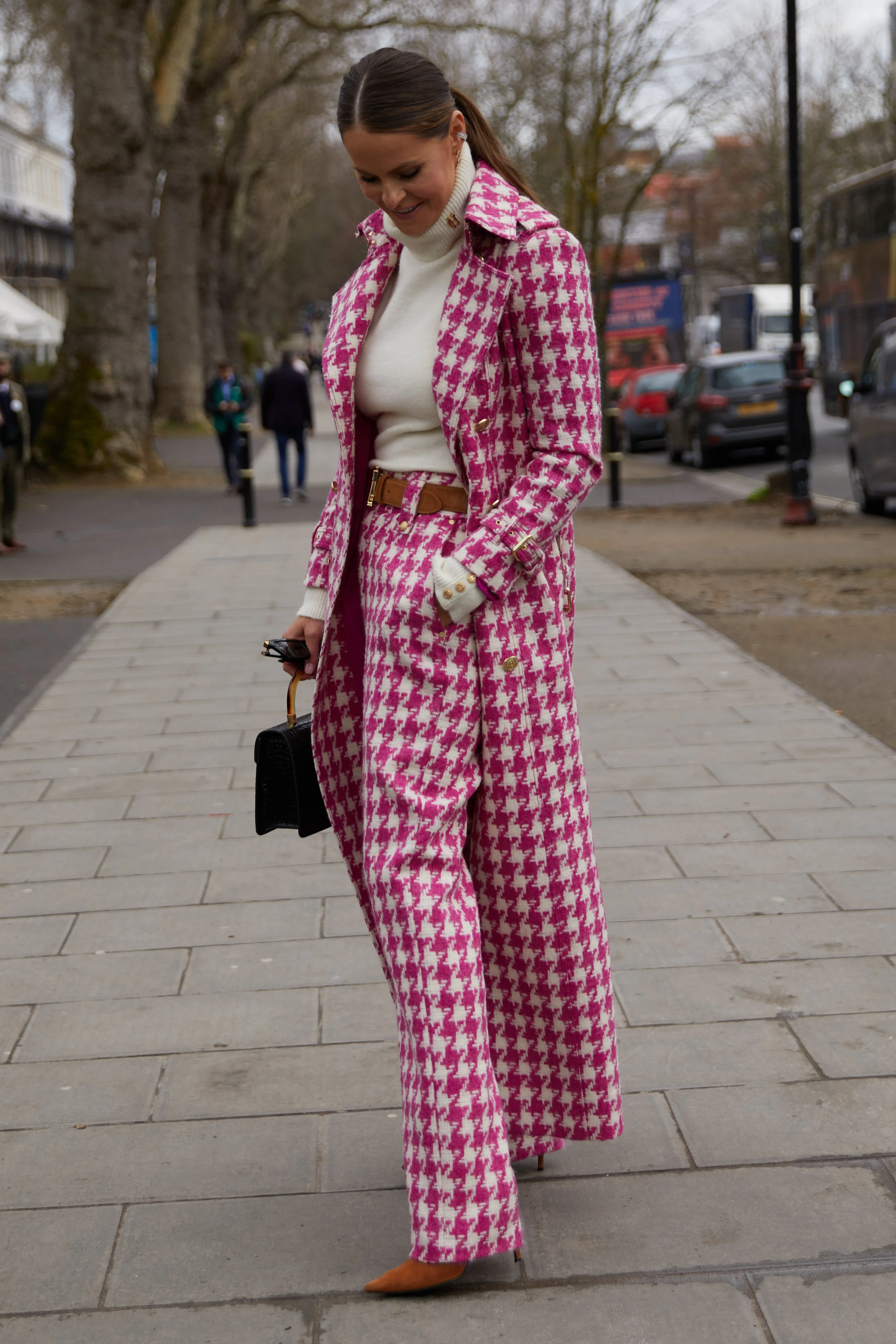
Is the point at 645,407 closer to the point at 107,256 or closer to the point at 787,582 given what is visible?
the point at 107,256

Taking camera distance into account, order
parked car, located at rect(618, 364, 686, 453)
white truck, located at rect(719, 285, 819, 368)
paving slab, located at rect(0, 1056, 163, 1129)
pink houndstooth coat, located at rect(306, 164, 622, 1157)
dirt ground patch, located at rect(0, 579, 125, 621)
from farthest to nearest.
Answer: white truck, located at rect(719, 285, 819, 368) → parked car, located at rect(618, 364, 686, 453) → dirt ground patch, located at rect(0, 579, 125, 621) → paving slab, located at rect(0, 1056, 163, 1129) → pink houndstooth coat, located at rect(306, 164, 622, 1157)

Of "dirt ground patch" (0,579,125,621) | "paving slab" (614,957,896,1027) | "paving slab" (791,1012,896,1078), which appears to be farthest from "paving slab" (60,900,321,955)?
"dirt ground patch" (0,579,125,621)

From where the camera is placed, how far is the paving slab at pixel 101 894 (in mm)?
4684

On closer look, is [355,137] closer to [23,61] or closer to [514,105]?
[514,105]

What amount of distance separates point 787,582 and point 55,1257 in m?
9.39

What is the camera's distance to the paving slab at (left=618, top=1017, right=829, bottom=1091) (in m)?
3.39

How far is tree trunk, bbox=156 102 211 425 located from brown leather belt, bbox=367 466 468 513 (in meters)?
30.3

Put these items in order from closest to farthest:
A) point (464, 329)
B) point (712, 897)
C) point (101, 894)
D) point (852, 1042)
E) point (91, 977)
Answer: point (464, 329), point (852, 1042), point (91, 977), point (712, 897), point (101, 894)

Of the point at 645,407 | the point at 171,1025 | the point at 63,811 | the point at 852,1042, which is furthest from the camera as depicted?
the point at 645,407

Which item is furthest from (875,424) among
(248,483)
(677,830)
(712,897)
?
(712,897)

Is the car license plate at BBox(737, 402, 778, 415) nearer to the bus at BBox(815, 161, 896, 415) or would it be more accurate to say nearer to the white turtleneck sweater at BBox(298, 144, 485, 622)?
the bus at BBox(815, 161, 896, 415)

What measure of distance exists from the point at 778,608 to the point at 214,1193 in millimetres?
7876

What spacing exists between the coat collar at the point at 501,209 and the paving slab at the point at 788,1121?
166 centimetres

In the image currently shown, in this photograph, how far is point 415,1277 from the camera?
8.48 feet
